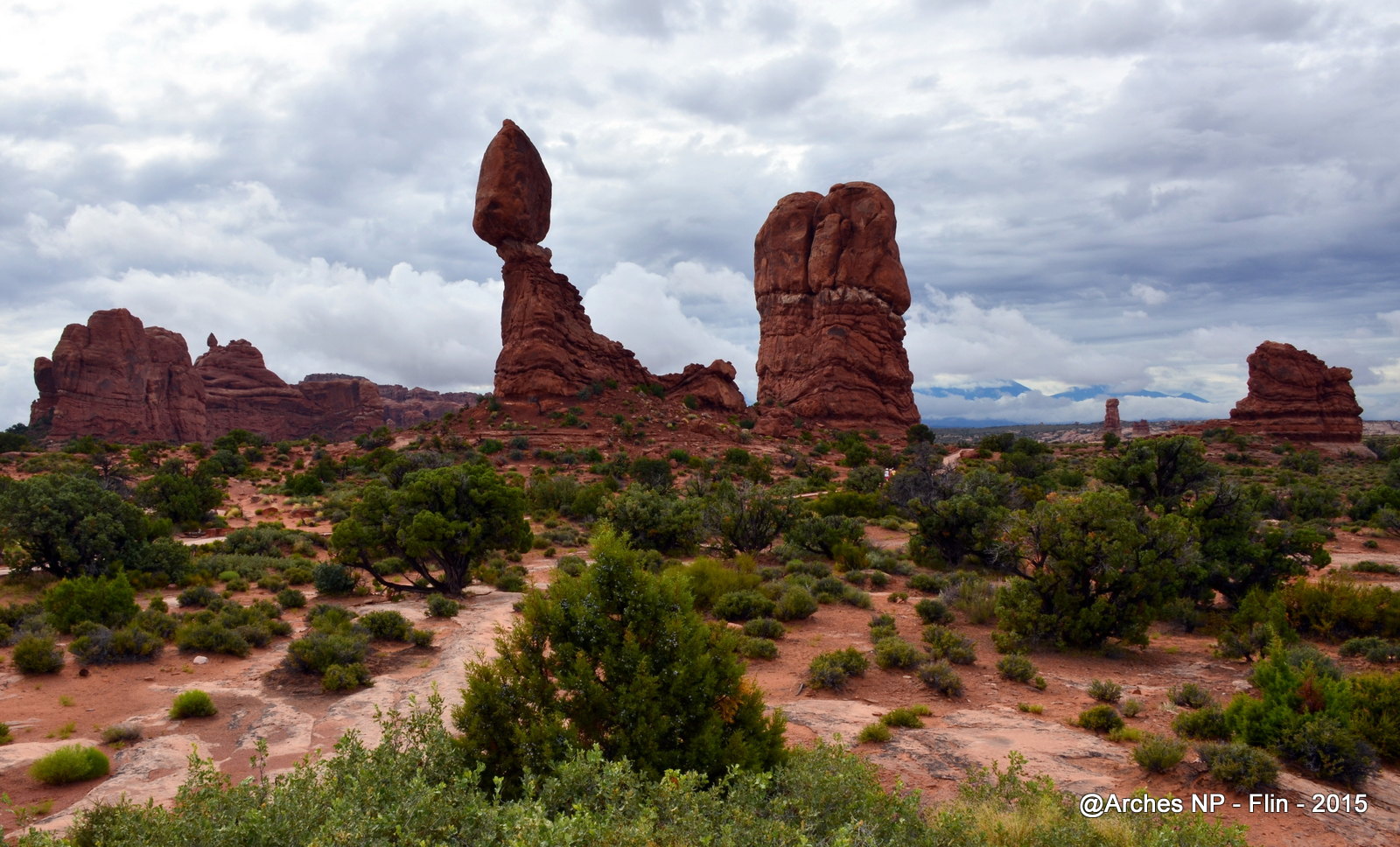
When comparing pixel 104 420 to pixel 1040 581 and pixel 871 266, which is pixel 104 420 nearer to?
pixel 871 266

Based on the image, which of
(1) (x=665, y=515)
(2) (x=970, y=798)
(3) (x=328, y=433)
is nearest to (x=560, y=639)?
(2) (x=970, y=798)

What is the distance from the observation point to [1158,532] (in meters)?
13.0

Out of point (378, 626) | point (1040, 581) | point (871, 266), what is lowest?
point (378, 626)

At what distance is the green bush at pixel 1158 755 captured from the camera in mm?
7113

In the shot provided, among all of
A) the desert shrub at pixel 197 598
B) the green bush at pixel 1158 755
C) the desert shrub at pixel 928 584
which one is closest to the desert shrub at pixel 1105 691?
the green bush at pixel 1158 755

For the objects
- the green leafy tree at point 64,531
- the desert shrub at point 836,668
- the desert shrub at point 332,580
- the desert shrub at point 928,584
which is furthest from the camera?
the desert shrub at point 928,584

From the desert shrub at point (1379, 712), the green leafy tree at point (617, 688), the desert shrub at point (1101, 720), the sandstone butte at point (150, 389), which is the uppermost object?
the sandstone butte at point (150, 389)

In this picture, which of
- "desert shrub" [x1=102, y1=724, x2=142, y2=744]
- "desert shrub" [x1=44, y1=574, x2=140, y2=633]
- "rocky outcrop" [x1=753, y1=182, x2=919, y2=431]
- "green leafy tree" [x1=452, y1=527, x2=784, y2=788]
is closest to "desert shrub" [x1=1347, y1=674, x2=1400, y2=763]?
"green leafy tree" [x1=452, y1=527, x2=784, y2=788]

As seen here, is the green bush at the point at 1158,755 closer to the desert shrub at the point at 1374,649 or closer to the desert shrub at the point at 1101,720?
the desert shrub at the point at 1101,720

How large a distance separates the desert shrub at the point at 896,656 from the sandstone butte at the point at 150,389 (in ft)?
297

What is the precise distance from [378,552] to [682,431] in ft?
106

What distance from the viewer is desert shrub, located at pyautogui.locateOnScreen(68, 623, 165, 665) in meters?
10.6

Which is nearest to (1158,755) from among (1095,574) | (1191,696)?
(1191,696)

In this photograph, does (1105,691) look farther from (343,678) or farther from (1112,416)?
(1112,416)
